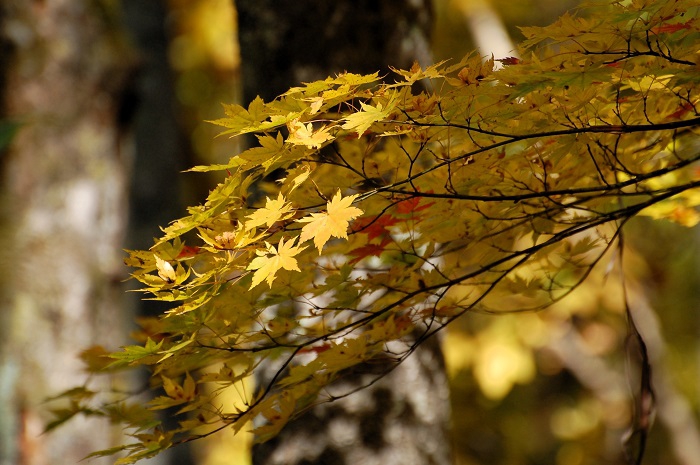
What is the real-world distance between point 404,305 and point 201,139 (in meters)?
5.33

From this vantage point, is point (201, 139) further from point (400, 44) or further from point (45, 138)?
point (400, 44)

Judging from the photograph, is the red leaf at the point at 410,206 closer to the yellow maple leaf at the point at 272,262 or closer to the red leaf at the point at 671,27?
the yellow maple leaf at the point at 272,262

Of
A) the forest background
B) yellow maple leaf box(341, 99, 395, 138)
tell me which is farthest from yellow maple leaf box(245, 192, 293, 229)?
the forest background

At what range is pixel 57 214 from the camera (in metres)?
2.68

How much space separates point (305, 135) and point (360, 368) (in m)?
0.89

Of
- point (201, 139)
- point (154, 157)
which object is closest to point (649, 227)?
point (201, 139)

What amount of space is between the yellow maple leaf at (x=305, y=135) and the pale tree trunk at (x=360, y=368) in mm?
821

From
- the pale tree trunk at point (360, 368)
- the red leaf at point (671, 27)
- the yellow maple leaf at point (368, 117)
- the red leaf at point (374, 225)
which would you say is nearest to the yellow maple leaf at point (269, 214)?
the yellow maple leaf at point (368, 117)

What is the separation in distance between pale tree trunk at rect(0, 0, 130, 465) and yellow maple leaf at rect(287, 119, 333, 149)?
6.32 feet

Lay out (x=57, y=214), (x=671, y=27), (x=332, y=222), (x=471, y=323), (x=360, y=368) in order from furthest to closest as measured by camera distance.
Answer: (x=471, y=323)
(x=57, y=214)
(x=360, y=368)
(x=671, y=27)
(x=332, y=222)

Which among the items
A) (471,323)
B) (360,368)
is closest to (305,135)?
(360,368)

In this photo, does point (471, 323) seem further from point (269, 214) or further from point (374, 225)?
point (269, 214)

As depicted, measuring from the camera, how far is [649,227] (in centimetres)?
627

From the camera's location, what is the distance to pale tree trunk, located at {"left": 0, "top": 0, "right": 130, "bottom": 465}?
2559mm
